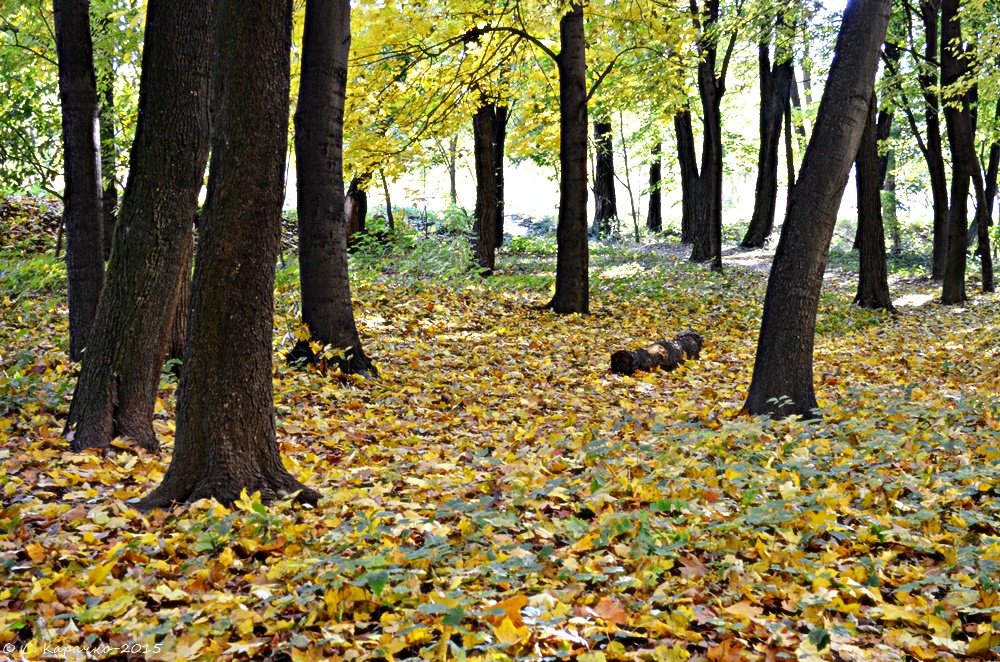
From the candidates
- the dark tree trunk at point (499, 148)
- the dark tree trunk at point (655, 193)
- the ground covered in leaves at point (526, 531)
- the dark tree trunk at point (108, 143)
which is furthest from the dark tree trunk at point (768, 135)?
the dark tree trunk at point (108, 143)

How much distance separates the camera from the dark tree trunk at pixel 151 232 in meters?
5.29

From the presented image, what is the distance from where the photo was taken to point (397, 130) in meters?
14.0

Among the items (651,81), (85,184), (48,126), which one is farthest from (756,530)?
(48,126)

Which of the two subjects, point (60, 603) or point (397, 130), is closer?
point (60, 603)

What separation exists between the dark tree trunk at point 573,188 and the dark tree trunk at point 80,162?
7.72m

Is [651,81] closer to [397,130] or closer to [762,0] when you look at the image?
[762,0]

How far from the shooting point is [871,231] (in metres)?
15.0

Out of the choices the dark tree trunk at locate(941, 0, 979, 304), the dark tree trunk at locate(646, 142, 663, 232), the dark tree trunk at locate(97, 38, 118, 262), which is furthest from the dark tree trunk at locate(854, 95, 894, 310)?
the dark tree trunk at locate(646, 142, 663, 232)

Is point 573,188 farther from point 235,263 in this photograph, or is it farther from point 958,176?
point 235,263

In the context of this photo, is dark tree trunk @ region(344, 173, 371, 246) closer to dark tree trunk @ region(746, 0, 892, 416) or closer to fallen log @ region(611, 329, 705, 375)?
fallen log @ region(611, 329, 705, 375)

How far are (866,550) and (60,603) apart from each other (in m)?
3.96

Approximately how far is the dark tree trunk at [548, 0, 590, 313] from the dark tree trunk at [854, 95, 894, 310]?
223 inches

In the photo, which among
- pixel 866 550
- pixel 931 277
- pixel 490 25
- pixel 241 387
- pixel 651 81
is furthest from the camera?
pixel 931 277

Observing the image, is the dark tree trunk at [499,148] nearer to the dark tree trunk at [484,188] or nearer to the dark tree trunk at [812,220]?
the dark tree trunk at [484,188]
